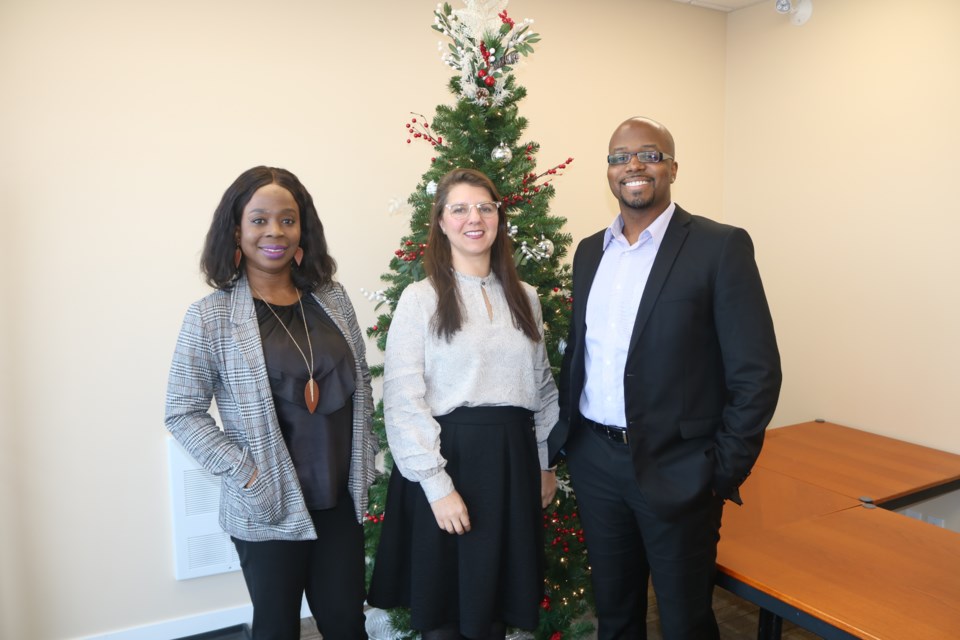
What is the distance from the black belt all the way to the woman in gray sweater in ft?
0.64

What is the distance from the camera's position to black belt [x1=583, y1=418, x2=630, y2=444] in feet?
6.00

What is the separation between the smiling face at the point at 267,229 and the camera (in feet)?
5.57

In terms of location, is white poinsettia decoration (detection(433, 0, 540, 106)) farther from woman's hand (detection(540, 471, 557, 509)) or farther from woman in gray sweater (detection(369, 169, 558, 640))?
woman's hand (detection(540, 471, 557, 509))

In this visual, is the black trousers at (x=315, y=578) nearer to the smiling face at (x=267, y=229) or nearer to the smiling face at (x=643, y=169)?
the smiling face at (x=267, y=229)

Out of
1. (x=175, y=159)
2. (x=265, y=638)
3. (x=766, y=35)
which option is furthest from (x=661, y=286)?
(x=766, y=35)

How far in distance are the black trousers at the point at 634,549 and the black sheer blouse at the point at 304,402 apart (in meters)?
0.71

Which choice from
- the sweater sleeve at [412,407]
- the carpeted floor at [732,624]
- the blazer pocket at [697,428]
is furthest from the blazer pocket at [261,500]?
the carpeted floor at [732,624]

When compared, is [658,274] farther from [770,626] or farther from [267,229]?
[770,626]

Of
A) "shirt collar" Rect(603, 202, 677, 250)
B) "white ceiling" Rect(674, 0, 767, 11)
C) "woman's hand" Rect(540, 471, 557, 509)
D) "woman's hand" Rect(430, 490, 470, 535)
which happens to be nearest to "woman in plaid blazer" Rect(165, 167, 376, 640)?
"woman's hand" Rect(430, 490, 470, 535)

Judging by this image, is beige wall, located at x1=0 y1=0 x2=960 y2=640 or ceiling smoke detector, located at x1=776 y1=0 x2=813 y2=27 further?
ceiling smoke detector, located at x1=776 y1=0 x2=813 y2=27

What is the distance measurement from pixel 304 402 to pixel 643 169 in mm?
1112

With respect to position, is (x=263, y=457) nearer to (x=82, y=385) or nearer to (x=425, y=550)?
(x=425, y=550)

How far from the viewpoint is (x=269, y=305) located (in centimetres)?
176

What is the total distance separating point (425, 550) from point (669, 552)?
2.19ft
